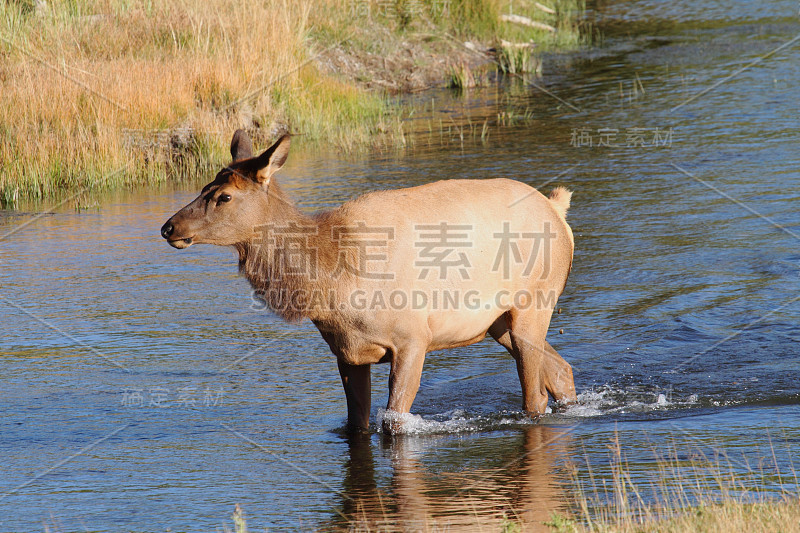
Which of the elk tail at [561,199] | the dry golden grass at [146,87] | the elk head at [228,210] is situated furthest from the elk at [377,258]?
the dry golden grass at [146,87]

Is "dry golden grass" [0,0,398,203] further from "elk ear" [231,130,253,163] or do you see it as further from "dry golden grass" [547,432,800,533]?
"dry golden grass" [547,432,800,533]

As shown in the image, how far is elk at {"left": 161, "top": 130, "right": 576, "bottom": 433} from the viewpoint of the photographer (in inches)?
274

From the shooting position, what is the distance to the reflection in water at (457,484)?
5803 mm

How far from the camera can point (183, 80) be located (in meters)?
17.6

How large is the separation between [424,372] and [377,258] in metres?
2.16

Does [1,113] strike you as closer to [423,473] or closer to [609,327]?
[609,327]

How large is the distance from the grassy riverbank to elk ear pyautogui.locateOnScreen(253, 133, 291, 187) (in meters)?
9.46

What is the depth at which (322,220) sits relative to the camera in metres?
7.23

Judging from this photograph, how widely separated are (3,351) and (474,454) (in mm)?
4841

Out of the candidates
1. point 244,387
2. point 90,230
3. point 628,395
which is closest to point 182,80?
point 90,230

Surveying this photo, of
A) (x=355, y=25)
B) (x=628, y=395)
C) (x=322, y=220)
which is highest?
(x=355, y=25)

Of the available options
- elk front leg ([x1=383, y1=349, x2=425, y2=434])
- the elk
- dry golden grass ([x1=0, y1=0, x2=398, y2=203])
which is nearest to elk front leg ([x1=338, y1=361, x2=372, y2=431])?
the elk

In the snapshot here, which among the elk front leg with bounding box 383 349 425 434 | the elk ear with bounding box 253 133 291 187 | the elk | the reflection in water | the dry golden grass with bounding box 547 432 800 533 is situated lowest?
the reflection in water

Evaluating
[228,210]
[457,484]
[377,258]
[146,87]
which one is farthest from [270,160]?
[146,87]
